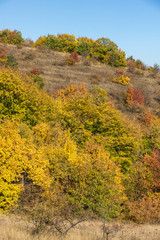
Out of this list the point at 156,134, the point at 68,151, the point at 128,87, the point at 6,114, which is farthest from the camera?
the point at 128,87

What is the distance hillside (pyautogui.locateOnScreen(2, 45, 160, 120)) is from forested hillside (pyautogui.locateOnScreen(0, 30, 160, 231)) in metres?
7.09

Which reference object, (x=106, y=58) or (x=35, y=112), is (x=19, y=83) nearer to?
(x=35, y=112)

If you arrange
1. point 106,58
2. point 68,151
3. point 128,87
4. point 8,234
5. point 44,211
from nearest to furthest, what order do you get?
1. point 8,234
2. point 44,211
3. point 68,151
4. point 128,87
5. point 106,58

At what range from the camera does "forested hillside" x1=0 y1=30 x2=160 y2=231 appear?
19.3m

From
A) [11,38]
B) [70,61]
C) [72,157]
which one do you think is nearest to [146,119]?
[70,61]

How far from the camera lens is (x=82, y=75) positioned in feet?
291

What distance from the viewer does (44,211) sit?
12.1 meters

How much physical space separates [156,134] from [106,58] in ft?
246

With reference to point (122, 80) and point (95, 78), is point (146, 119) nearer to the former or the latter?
point (122, 80)

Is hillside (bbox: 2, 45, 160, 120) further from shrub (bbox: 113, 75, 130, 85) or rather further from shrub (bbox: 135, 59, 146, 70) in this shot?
shrub (bbox: 135, 59, 146, 70)

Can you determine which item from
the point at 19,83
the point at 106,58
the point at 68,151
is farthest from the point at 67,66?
the point at 68,151

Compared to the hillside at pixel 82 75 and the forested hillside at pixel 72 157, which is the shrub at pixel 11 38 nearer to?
the hillside at pixel 82 75

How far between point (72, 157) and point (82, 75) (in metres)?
67.1

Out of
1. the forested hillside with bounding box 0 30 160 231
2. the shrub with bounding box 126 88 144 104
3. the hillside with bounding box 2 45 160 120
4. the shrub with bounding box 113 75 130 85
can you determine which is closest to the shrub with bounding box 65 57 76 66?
the hillside with bounding box 2 45 160 120
